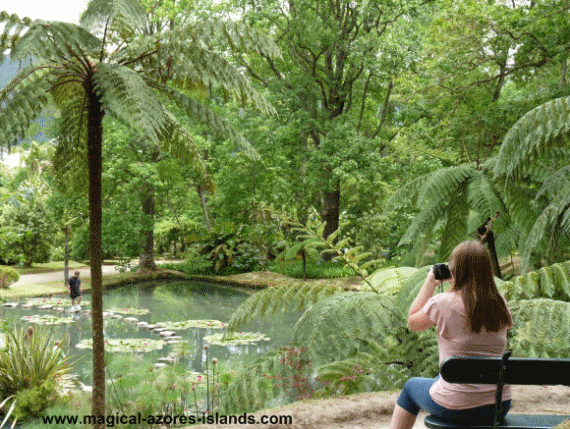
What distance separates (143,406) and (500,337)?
155 inches

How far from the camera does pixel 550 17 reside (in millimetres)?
9789

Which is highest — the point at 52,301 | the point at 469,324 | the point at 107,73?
the point at 107,73

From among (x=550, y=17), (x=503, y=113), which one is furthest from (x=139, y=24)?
(x=503, y=113)

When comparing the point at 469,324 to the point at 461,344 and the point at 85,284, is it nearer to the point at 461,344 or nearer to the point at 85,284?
the point at 461,344

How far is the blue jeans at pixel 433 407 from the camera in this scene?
2289 mm

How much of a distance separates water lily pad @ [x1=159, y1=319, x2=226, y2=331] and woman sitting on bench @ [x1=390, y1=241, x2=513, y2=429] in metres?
10.4

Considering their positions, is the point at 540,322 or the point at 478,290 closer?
the point at 478,290

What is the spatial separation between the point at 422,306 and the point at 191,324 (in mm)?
10497

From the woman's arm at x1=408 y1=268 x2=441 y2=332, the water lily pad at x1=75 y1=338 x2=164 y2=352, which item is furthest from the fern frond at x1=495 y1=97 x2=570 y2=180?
Answer: the water lily pad at x1=75 y1=338 x2=164 y2=352

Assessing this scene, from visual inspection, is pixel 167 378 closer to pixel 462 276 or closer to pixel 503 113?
pixel 462 276

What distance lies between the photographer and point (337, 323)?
445cm

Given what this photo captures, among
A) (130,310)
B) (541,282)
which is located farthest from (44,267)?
(541,282)

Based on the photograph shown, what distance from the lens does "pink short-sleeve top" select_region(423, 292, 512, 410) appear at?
2.28 m

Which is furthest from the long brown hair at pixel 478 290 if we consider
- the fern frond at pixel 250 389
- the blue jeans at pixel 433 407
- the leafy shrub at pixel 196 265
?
the leafy shrub at pixel 196 265
